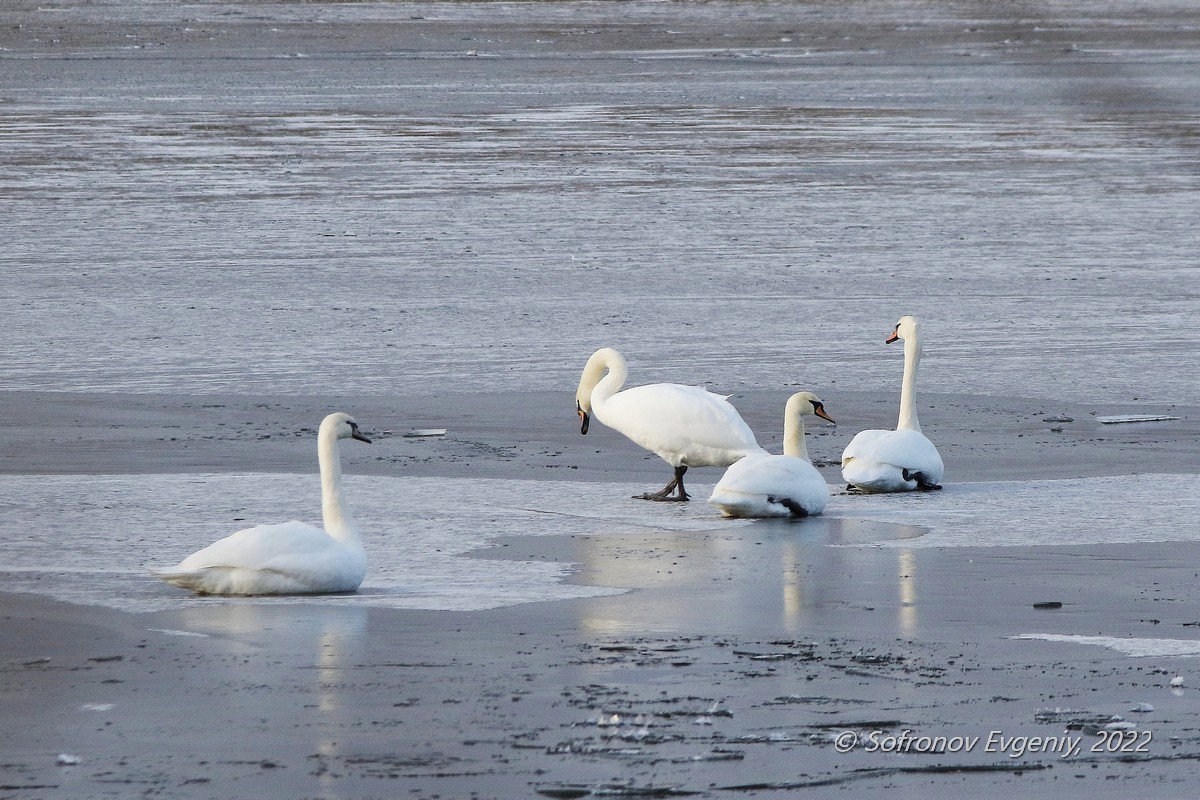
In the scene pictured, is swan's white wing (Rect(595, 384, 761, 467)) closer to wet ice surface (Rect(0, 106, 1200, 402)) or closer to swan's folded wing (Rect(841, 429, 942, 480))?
swan's folded wing (Rect(841, 429, 942, 480))

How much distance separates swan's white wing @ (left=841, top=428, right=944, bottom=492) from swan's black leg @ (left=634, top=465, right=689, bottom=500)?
77 cm

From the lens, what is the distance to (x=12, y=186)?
20.9 metres

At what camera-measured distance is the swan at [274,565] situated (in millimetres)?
7230

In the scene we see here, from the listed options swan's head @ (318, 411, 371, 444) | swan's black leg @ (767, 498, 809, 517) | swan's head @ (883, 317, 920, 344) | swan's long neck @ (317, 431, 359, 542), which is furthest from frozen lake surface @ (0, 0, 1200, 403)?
swan's long neck @ (317, 431, 359, 542)

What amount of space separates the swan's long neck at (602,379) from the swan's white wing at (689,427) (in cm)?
44

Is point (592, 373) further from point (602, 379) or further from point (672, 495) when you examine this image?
point (672, 495)

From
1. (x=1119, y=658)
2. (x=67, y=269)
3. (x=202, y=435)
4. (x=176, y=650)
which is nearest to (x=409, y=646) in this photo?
(x=176, y=650)

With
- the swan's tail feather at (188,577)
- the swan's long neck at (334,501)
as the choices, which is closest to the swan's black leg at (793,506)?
the swan's long neck at (334,501)

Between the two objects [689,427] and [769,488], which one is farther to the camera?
[689,427]

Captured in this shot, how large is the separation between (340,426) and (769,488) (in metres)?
1.91

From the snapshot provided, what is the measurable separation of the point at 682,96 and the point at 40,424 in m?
20.0

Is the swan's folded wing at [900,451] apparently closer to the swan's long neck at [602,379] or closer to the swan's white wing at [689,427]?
the swan's white wing at [689,427]

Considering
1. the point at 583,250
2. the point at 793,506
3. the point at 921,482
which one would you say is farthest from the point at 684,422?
the point at 583,250

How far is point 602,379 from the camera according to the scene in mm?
10703
